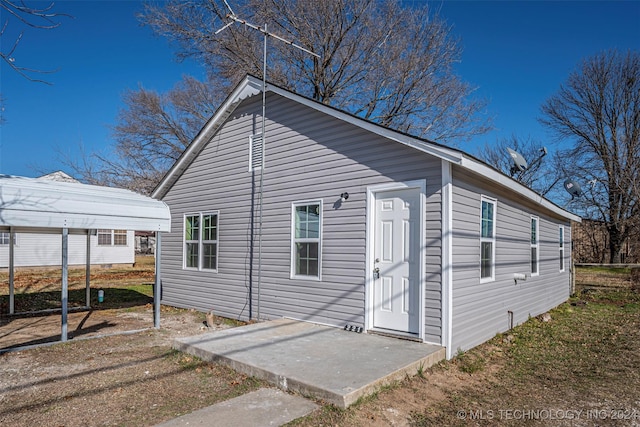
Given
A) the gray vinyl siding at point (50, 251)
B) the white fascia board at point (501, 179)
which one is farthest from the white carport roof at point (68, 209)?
the gray vinyl siding at point (50, 251)

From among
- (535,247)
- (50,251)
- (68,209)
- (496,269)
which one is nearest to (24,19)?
(68,209)

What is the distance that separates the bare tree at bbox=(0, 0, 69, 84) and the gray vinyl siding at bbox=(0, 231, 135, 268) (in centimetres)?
1976

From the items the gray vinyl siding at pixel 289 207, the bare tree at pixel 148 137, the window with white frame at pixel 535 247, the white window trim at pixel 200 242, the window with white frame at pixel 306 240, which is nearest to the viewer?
the gray vinyl siding at pixel 289 207

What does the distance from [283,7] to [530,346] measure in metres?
13.3

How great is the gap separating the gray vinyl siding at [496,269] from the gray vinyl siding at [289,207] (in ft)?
1.55

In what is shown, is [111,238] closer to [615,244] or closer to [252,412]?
[252,412]

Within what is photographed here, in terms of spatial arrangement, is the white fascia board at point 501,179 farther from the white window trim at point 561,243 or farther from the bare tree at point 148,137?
the bare tree at point 148,137

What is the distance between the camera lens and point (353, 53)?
15.9 m

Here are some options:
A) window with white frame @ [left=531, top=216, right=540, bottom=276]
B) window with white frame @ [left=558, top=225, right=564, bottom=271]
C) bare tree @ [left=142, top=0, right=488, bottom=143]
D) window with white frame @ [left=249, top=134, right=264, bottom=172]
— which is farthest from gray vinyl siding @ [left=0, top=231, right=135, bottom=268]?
window with white frame @ [left=558, top=225, right=564, bottom=271]

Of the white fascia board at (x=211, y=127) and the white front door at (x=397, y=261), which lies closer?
the white front door at (x=397, y=261)

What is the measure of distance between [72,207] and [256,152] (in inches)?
143

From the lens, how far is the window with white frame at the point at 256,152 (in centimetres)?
886

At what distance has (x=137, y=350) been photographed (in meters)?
6.46

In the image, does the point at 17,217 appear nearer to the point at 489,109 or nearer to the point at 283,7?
the point at 283,7
